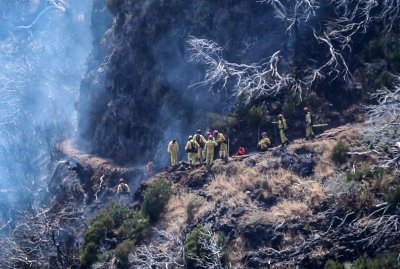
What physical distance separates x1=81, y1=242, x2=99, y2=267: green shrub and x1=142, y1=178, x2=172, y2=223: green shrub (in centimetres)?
221

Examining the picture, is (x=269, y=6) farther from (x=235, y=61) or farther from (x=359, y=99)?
(x=359, y=99)

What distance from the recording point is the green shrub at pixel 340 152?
17.5 metres

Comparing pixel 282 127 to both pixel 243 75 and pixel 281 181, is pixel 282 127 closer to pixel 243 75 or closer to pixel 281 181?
pixel 281 181

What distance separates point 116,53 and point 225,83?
37.2ft

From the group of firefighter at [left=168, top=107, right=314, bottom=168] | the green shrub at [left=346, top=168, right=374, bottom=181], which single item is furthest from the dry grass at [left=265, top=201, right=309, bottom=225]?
the group of firefighter at [left=168, top=107, right=314, bottom=168]

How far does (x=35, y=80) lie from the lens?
204ft

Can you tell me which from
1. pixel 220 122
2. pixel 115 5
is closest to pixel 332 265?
pixel 220 122

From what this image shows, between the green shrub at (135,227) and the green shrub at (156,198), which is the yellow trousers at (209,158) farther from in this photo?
the green shrub at (135,227)

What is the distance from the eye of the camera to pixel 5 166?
59.2 metres

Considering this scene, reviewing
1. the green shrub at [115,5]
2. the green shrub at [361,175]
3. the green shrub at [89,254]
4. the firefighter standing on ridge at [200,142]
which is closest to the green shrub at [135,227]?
the green shrub at [89,254]

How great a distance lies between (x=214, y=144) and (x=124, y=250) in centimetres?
531

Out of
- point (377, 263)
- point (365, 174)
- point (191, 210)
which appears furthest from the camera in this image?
point (191, 210)

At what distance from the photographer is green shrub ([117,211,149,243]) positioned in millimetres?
18453

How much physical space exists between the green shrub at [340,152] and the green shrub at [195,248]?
205 inches
